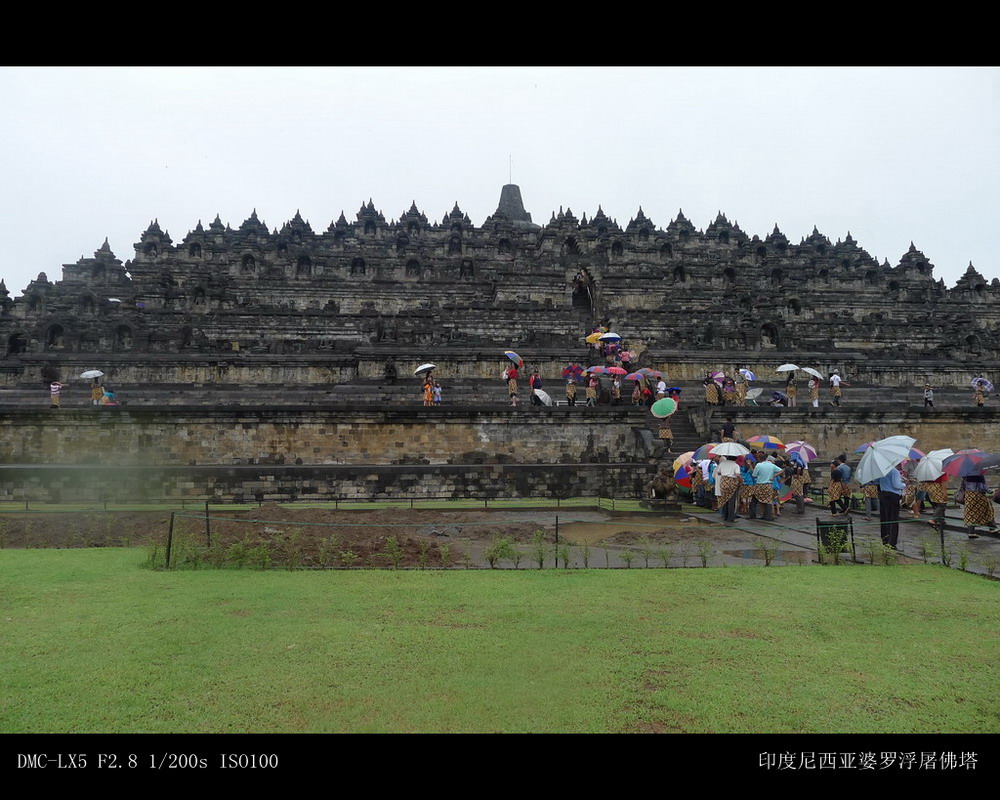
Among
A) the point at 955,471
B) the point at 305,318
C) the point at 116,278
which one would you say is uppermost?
the point at 116,278

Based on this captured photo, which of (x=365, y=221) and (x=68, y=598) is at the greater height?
(x=365, y=221)

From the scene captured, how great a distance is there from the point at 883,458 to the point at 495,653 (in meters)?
8.82

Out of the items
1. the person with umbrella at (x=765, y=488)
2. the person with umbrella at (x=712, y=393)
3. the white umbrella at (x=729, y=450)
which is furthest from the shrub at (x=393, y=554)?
the person with umbrella at (x=712, y=393)

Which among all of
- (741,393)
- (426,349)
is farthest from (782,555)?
(426,349)

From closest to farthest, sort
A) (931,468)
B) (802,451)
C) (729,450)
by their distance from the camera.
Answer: (931,468) < (729,450) < (802,451)

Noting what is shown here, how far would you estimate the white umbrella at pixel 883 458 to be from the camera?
10766 millimetres

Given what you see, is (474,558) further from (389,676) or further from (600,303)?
(600,303)

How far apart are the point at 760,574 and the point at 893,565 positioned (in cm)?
244

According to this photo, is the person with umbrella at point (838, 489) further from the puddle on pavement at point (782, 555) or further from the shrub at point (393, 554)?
the shrub at point (393, 554)

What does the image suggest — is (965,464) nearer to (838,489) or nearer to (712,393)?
(838,489)

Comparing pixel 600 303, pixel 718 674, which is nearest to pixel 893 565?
pixel 718 674

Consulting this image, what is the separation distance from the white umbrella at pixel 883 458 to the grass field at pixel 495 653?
104 inches

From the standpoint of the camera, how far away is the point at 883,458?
10.9m

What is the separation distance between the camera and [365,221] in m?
59.2
